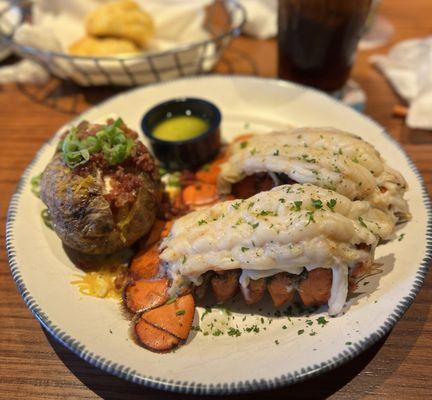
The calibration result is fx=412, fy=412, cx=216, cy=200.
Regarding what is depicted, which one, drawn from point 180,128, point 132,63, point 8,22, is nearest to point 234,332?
point 180,128

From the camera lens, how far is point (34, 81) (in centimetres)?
430

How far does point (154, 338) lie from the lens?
1978 mm

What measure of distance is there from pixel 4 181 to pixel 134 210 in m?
1.54

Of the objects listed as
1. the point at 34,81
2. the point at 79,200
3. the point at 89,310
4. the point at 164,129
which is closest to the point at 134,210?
the point at 79,200

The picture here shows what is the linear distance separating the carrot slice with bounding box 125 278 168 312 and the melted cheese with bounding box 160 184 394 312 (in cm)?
8

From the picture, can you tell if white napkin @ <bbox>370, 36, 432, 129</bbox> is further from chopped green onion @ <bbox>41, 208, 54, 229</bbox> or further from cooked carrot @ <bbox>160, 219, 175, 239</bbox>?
chopped green onion @ <bbox>41, 208, 54, 229</bbox>

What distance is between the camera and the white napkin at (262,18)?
462cm

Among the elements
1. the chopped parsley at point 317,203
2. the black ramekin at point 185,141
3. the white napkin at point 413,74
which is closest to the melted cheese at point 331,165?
the chopped parsley at point 317,203

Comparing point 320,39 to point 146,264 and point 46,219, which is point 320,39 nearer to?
point 146,264

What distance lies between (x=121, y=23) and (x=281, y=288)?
305cm

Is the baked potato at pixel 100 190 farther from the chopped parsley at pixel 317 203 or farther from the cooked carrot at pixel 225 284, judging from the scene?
the chopped parsley at pixel 317 203

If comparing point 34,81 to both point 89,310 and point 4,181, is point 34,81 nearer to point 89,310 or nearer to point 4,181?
point 4,181

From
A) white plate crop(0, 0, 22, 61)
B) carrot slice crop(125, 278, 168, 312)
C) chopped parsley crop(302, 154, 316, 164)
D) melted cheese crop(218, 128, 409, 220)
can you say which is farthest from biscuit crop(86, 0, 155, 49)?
carrot slice crop(125, 278, 168, 312)

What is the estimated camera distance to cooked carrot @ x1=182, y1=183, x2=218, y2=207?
9.20ft
